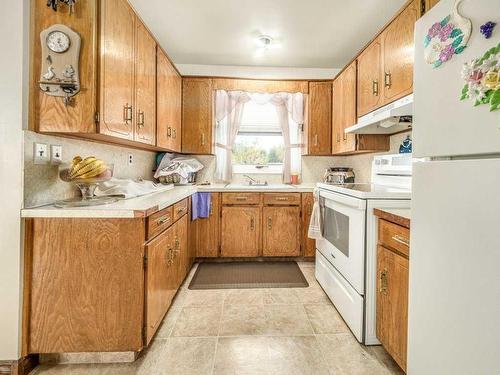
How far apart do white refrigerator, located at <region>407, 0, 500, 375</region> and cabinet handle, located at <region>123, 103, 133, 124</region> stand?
165cm

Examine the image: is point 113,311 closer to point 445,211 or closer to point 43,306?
point 43,306

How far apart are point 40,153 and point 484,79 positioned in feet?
6.22

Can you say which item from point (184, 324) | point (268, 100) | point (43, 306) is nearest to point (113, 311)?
point (43, 306)

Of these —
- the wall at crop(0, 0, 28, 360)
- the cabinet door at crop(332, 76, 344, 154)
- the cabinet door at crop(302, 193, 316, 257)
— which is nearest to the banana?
the wall at crop(0, 0, 28, 360)

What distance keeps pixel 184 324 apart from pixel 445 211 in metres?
1.73

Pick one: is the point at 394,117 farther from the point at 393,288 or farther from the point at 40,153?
the point at 40,153

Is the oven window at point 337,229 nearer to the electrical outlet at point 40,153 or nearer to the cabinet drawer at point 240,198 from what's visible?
the cabinet drawer at point 240,198

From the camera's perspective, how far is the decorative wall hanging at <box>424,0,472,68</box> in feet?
2.34

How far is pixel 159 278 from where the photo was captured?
65.4 inches

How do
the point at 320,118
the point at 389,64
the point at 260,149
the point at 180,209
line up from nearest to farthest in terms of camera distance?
the point at 389,64 → the point at 180,209 → the point at 320,118 → the point at 260,149

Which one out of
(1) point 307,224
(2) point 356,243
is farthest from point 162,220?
(1) point 307,224

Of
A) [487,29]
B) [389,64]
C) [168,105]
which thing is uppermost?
[389,64]

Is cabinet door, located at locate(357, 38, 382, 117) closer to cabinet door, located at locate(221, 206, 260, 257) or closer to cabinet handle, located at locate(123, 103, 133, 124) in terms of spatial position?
cabinet door, located at locate(221, 206, 260, 257)

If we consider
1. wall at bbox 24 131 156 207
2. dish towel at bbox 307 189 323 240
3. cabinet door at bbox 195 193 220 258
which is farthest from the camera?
cabinet door at bbox 195 193 220 258
